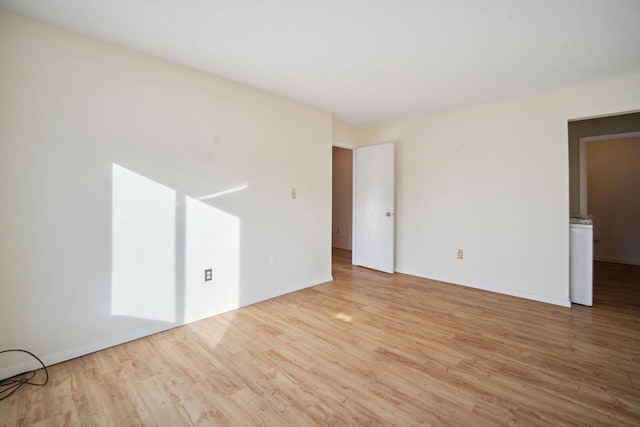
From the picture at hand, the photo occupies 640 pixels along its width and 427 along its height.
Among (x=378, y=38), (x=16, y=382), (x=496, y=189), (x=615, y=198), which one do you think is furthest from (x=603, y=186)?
(x=16, y=382)

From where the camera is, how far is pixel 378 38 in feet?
6.98

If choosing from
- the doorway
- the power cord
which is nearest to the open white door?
the doorway

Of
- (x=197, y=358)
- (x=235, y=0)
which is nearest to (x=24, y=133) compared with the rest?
(x=235, y=0)

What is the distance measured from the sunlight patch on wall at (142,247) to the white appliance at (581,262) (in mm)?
4088

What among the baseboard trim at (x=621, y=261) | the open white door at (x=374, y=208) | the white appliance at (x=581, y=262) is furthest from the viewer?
the baseboard trim at (x=621, y=261)

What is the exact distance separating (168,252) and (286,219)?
53.8 inches

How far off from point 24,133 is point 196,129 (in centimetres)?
114

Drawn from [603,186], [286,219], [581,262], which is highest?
[603,186]

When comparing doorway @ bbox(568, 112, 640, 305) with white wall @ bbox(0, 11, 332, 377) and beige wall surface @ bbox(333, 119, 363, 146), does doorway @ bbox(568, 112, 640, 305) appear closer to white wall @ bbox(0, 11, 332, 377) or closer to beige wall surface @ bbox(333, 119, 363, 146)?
beige wall surface @ bbox(333, 119, 363, 146)

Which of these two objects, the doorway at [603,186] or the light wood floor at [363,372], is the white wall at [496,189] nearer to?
the light wood floor at [363,372]

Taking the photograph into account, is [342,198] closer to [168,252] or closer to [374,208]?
[374,208]

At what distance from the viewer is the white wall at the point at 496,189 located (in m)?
3.09

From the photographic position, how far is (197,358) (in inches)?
81.0

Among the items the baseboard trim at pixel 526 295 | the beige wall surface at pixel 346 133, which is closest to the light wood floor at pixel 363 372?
the baseboard trim at pixel 526 295
